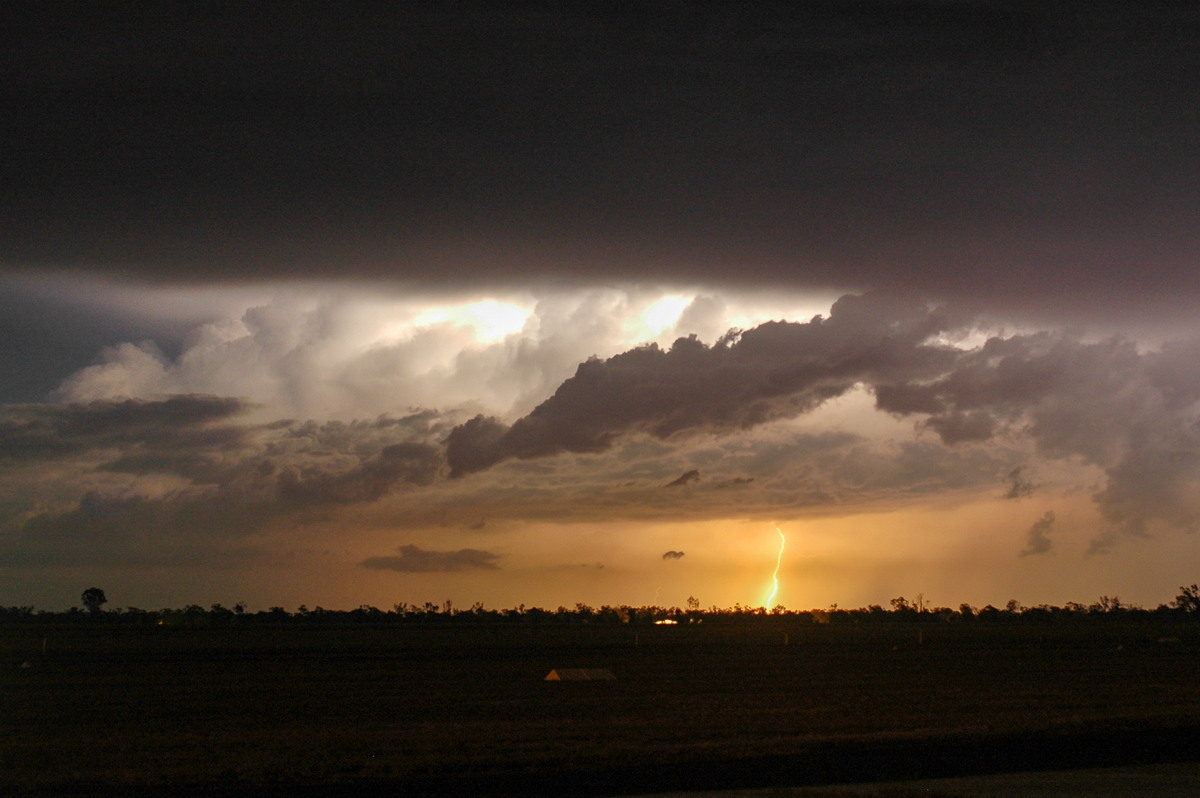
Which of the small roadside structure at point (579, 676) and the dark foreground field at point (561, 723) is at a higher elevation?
the small roadside structure at point (579, 676)

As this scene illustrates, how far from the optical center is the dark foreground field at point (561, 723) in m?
24.0

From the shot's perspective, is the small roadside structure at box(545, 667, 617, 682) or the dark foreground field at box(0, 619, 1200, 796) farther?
the small roadside structure at box(545, 667, 617, 682)

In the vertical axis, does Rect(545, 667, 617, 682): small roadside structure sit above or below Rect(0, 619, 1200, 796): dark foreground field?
above

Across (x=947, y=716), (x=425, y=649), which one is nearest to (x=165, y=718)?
(x=947, y=716)

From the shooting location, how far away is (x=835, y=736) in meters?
31.5

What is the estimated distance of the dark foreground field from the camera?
23969 mm

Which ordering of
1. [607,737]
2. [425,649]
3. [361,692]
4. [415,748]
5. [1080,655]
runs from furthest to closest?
[425,649] < [1080,655] < [361,692] < [607,737] < [415,748]

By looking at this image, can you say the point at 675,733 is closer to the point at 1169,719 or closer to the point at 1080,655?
the point at 1169,719

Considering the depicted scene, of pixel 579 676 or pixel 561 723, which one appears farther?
pixel 579 676

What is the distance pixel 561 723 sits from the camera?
3591 cm

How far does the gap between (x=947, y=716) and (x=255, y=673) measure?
40.2 meters

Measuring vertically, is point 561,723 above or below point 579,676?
below

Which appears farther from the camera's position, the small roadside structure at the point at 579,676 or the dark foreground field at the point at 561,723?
the small roadside structure at the point at 579,676

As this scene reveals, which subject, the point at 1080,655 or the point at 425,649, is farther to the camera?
the point at 425,649
